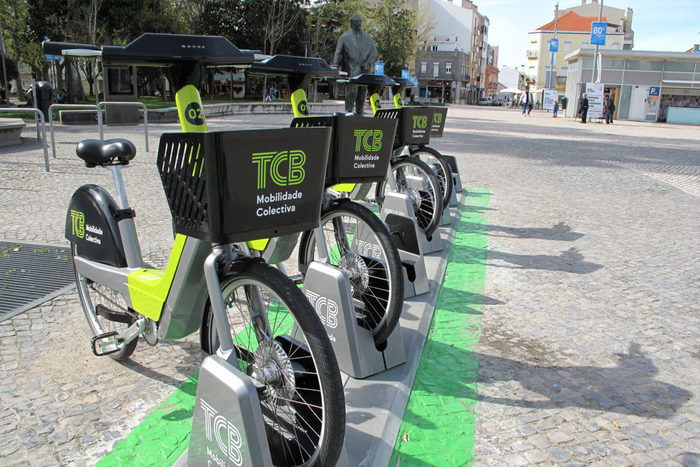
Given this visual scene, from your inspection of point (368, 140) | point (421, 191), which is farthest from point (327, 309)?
point (421, 191)

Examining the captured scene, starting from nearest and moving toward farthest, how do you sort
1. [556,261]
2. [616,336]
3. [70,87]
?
[616,336] → [556,261] → [70,87]

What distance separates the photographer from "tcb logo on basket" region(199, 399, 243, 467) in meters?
1.85

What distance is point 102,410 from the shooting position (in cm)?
259

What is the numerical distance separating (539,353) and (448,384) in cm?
72

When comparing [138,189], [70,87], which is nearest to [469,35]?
[70,87]

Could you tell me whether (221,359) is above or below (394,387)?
above

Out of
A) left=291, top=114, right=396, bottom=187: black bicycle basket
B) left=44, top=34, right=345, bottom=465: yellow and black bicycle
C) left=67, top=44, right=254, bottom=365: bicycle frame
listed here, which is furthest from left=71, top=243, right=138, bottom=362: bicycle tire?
left=291, top=114, right=396, bottom=187: black bicycle basket

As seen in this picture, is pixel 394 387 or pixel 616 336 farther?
pixel 616 336

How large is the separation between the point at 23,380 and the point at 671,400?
326 centimetres

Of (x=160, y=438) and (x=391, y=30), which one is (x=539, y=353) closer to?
(x=160, y=438)

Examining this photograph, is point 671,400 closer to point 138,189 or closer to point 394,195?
point 394,195

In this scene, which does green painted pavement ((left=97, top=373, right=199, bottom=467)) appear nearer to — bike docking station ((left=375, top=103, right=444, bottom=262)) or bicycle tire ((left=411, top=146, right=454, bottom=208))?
bike docking station ((left=375, top=103, right=444, bottom=262))

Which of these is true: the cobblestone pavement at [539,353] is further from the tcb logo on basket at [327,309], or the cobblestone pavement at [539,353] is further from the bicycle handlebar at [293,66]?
the bicycle handlebar at [293,66]

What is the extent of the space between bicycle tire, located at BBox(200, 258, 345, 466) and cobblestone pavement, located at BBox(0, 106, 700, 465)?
75 centimetres
